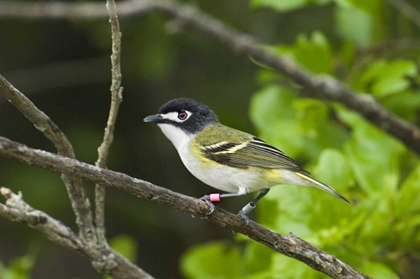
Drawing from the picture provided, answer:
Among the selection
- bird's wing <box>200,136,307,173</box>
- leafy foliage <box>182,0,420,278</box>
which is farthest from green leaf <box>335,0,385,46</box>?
bird's wing <box>200,136,307,173</box>

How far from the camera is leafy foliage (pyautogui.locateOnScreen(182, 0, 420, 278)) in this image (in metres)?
3.18

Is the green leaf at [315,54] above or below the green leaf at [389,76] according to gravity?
above

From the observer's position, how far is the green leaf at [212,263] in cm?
399

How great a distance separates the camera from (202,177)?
115 inches

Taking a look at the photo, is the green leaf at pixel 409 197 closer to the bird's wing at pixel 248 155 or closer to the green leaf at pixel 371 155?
the green leaf at pixel 371 155

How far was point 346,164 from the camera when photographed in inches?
133

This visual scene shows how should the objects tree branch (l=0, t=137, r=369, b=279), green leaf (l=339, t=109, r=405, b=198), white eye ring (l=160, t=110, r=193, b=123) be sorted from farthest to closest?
green leaf (l=339, t=109, r=405, b=198), white eye ring (l=160, t=110, r=193, b=123), tree branch (l=0, t=137, r=369, b=279)

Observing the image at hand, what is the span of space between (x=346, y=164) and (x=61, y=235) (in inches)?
57.3

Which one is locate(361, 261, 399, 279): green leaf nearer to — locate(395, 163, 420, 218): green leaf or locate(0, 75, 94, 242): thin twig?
locate(395, 163, 420, 218): green leaf

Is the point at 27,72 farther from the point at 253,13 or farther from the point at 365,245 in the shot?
the point at 365,245

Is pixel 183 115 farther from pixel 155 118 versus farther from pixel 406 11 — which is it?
pixel 406 11

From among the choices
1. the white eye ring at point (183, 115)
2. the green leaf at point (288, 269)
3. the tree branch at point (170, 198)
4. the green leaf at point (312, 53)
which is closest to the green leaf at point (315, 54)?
the green leaf at point (312, 53)

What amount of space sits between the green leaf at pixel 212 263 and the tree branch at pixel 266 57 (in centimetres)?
114

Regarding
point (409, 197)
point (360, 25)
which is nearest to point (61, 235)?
point (409, 197)
